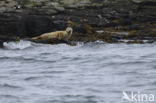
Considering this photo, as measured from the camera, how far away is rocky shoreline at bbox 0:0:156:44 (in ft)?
56.1

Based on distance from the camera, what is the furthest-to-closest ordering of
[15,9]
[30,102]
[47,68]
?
1. [15,9]
2. [47,68]
3. [30,102]

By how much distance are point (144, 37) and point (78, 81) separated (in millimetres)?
7752

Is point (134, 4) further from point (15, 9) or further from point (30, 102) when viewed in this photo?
point (30, 102)

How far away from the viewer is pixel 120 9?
19.1 m

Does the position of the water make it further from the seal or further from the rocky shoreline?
the rocky shoreline

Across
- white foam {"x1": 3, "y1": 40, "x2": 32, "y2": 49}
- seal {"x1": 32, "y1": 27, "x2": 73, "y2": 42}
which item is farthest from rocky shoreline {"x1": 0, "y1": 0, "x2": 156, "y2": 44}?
A: white foam {"x1": 3, "y1": 40, "x2": 32, "y2": 49}

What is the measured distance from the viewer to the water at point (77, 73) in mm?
8008

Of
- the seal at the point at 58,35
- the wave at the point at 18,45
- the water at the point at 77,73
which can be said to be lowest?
the wave at the point at 18,45

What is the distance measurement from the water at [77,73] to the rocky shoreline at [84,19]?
1721 millimetres

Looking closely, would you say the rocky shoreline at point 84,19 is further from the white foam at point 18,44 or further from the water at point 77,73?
the water at point 77,73

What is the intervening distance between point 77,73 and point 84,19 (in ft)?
28.2

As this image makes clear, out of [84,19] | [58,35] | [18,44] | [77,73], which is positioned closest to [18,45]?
[18,44]

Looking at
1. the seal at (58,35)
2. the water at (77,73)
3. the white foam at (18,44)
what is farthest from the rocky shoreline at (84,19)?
the water at (77,73)

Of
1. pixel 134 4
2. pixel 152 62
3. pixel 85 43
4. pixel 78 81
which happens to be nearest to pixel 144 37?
pixel 85 43
